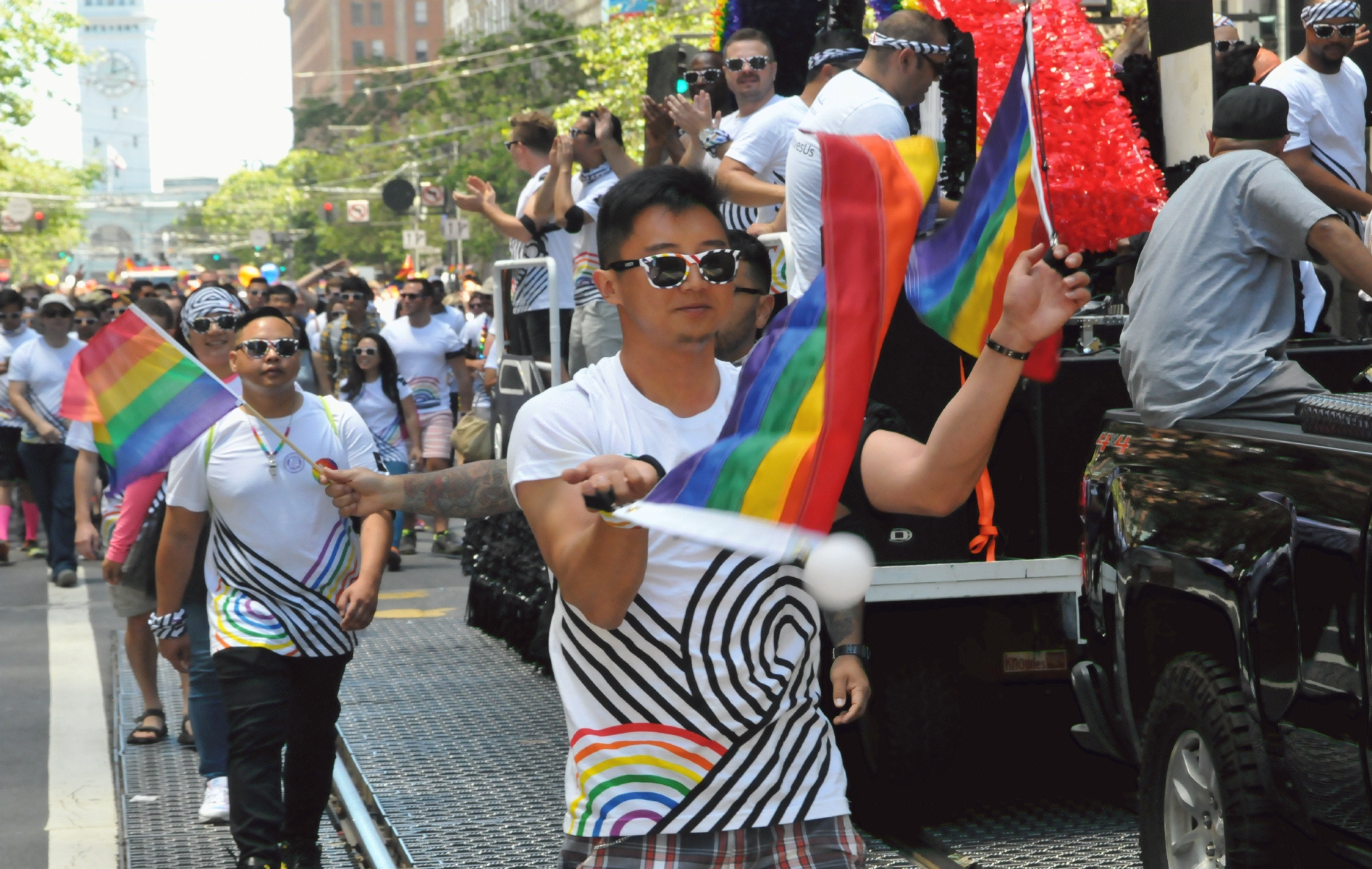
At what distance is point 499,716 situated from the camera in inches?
338

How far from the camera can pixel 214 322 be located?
6453 millimetres

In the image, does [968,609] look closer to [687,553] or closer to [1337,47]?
[687,553]

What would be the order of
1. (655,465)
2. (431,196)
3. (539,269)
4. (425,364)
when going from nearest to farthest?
(655,465)
(539,269)
(425,364)
(431,196)

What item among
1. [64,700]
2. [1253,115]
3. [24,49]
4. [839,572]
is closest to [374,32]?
[24,49]

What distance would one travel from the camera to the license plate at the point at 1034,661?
6.12 metres

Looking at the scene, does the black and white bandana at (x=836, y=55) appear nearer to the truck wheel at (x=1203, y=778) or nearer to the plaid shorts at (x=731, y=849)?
the truck wheel at (x=1203, y=778)

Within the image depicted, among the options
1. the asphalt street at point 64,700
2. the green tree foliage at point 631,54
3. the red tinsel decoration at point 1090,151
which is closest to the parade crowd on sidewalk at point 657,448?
the asphalt street at point 64,700

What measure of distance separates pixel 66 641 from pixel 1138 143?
7.72 meters

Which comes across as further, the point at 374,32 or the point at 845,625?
the point at 374,32

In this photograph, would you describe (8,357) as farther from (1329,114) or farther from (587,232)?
(1329,114)

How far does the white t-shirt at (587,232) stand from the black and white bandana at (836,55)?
1383 mm

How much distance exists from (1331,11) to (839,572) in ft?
23.2

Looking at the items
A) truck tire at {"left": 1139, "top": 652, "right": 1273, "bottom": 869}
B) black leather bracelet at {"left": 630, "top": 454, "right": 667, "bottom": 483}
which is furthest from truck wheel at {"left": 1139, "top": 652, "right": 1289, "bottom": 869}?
black leather bracelet at {"left": 630, "top": 454, "right": 667, "bottom": 483}

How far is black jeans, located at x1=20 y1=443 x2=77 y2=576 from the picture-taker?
46.5 ft
